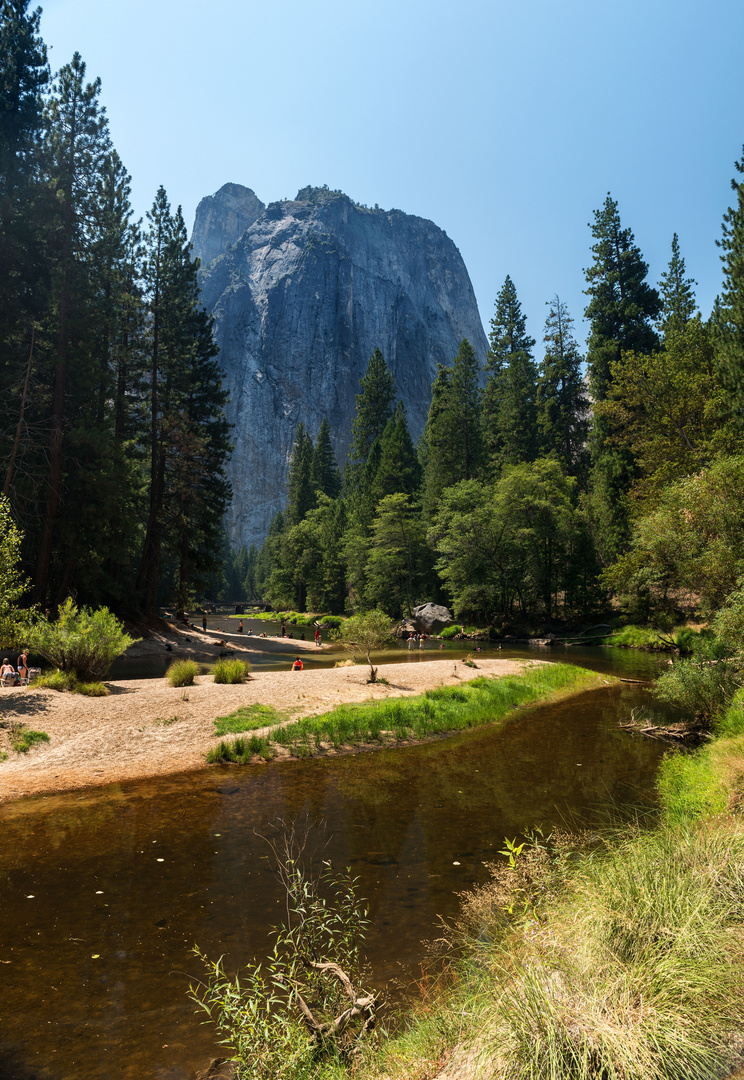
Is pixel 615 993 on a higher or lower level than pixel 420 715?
higher

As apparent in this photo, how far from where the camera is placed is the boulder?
153 feet

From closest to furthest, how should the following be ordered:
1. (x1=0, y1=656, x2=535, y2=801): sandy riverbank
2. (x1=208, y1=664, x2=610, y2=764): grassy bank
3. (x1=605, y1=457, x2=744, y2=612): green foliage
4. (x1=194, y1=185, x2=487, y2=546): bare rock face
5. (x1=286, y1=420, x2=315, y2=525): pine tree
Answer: (x1=0, y1=656, x2=535, y2=801): sandy riverbank → (x1=208, y1=664, x2=610, y2=764): grassy bank → (x1=605, y1=457, x2=744, y2=612): green foliage → (x1=286, y1=420, x2=315, y2=525): pine tree → (x1=194, y1=185, x2=487, y2=546): bare rock face

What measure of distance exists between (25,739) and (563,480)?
43985mm

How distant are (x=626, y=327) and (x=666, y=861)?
52805 millimetres

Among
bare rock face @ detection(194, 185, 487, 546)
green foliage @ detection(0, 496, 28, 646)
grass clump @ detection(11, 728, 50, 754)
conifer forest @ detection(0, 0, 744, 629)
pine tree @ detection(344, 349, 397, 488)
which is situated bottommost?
grass clump @ detection(11, 728, 50, 754)

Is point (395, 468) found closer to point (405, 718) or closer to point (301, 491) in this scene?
point (301, 491)

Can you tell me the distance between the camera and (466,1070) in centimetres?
294

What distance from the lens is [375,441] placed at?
70500 mm

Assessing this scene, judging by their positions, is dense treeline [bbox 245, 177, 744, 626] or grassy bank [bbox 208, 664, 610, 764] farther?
dense treeline [bbox 245, 177, 744, 626]

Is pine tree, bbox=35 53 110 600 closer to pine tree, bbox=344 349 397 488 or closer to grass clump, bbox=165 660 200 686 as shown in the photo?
grass clump, bbox=165 660 200 686

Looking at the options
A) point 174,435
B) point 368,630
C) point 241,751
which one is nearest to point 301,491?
point 174,435

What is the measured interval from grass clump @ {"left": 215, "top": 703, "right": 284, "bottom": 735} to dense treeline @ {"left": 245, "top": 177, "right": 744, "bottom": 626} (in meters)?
13.0

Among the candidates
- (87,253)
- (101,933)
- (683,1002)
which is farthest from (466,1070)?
(87,253)

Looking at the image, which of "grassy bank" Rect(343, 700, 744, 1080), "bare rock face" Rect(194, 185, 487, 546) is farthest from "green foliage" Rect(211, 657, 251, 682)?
"bare rock face" Rect(194, 185, 487, 546)
